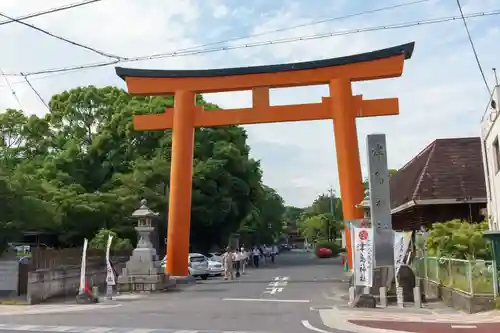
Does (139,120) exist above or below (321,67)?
below

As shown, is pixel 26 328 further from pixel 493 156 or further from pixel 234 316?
pixel 493 156

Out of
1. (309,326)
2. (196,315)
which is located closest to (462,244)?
(309,326)

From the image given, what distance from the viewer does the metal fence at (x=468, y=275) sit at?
42.8 ft

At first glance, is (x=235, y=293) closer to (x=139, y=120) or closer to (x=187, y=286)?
(x=187, y=286)

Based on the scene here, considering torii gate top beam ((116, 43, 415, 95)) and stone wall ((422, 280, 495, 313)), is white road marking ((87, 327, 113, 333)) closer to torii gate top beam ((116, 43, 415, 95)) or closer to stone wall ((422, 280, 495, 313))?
stone wall ((422, 280, 495, 313))

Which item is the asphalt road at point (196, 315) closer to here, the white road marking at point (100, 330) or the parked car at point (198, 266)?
the white road marking at point (100, 330)

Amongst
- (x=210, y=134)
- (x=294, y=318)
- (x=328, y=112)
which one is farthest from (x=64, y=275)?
(x=210, y=134)

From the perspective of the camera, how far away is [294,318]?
1273cm

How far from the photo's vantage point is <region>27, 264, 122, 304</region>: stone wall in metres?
17.2

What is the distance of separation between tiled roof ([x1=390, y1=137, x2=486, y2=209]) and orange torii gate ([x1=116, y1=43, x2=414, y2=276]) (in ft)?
11.5

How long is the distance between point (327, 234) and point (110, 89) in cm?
4187

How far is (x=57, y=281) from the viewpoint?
19.2 meters

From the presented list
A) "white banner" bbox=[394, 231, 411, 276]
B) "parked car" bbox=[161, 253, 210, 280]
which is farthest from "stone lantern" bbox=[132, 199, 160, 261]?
"white banner" bbox=[394, 231, 411, 276]

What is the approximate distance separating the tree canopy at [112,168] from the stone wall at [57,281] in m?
5.49
